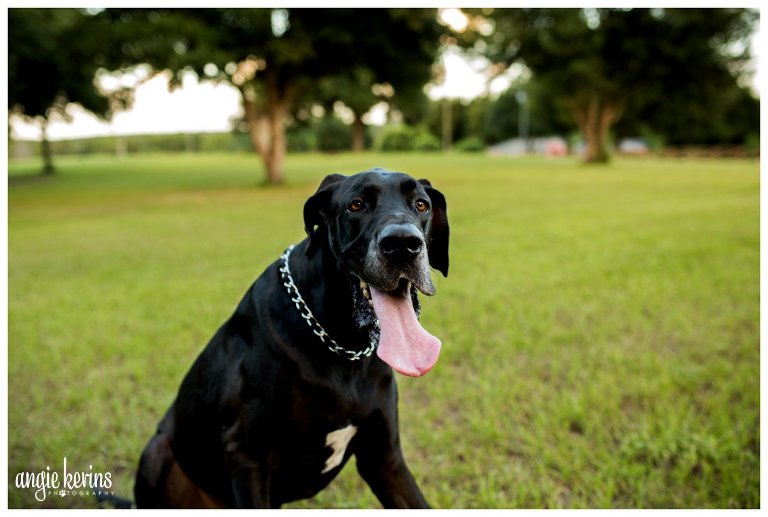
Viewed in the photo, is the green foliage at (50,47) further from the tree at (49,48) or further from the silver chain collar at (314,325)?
the silver chain collar at (314,325)

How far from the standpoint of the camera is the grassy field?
316 centimetres

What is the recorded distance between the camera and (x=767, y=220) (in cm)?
240

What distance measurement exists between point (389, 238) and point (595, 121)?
36546mm

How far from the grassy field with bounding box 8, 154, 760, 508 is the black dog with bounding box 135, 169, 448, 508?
0.67ft

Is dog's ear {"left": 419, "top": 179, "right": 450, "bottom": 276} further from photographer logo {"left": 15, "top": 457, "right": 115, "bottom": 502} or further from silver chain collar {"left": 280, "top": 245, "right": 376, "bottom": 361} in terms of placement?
photographer logo {"left": 15, "top": 457, "right": 115, "bottom": 502}

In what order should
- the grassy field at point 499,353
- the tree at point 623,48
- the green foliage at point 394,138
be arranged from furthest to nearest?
the tree at point 623,48, the grassy field at point 499,353, the green foliage at point 394,138

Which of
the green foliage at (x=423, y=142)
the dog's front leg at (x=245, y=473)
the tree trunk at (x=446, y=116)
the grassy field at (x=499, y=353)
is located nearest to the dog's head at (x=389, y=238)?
the grassy field at (x=499, y=353)

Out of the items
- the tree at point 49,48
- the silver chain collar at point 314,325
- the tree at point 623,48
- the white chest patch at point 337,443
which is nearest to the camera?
the silver chain collar at point 314,325

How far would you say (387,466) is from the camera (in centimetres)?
205

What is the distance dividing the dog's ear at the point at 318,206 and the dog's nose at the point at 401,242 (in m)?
0.25

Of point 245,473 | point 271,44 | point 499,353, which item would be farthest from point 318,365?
point 271,44

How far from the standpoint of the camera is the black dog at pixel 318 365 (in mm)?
1190
